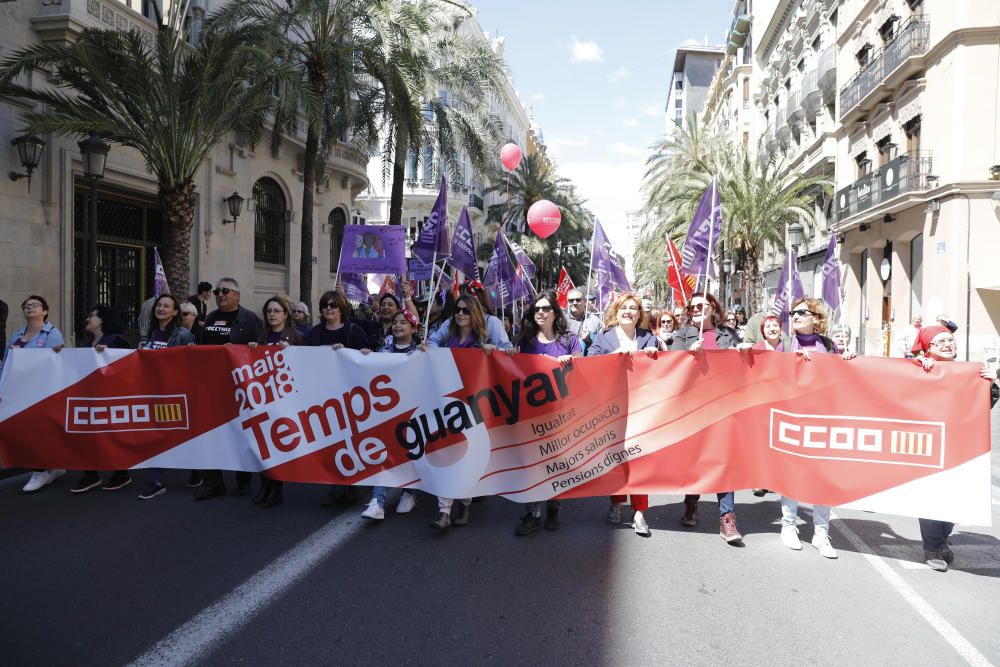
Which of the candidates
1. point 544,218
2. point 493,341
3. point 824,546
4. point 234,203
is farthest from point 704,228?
point 234,203

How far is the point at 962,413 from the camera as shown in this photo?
15.4 ft

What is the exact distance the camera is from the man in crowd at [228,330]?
6.02 metres

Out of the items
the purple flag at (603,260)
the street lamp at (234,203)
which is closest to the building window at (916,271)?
the purple flag at (603,260)

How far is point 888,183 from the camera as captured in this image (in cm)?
2278

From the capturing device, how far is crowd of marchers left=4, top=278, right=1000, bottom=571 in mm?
5059

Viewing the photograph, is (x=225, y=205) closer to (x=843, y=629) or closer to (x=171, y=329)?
(x=171, y=329)

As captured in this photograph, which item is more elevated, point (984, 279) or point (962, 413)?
point (984, 279)

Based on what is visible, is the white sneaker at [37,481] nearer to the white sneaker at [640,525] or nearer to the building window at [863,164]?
the white sneaker at [640,525]

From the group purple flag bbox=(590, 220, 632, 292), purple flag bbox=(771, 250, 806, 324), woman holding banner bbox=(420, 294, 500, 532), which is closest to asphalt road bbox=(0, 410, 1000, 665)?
woman holding banner bbox=(420, 294, 500, 532)

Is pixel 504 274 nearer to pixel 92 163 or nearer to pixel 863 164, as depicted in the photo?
pixel 92 163

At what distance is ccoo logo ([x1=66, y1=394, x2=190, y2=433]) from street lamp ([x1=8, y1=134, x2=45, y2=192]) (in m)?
8.05

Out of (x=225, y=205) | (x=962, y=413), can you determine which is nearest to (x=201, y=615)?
(x=962, y=413)

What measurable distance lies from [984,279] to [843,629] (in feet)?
64.8

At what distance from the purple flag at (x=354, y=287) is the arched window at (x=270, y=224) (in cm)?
951
